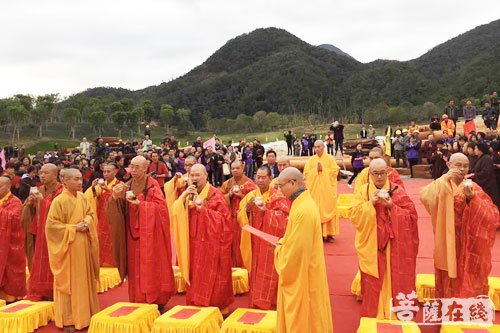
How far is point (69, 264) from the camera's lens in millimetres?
5266

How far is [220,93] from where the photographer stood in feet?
244

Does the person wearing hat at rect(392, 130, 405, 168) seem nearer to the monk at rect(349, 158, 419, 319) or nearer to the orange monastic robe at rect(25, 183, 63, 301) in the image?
the monk at rect(349, 158, 419, 319)

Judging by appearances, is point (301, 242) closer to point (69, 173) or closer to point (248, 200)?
point (248, 200)

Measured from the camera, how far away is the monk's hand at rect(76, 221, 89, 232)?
5270mm

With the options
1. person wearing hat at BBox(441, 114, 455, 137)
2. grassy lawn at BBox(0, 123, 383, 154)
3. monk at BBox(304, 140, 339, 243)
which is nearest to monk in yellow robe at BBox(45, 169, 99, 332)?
monk at BBox(304, 140, 339, 243)

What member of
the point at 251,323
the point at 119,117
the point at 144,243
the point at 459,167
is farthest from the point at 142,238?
the point at 119,117

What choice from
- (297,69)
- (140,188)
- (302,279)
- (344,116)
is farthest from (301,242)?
(297,69)

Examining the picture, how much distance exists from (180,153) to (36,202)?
898 centimetres

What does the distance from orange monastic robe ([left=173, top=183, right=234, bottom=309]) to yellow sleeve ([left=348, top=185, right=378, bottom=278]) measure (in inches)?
62.4

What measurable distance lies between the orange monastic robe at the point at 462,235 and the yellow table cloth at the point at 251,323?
6.51ft

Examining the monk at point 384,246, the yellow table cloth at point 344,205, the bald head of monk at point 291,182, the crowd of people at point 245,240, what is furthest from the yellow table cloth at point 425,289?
the yellow table cloth at point 344,205

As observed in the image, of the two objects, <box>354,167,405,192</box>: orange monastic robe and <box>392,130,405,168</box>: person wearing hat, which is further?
<box>392,130,405,168</box>: person wearing hat

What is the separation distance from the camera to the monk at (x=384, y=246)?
4727 millimetres

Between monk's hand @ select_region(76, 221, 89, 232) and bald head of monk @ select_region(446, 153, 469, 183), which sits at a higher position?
bald head of monk @ select_region(446, 153, 469, 183)
